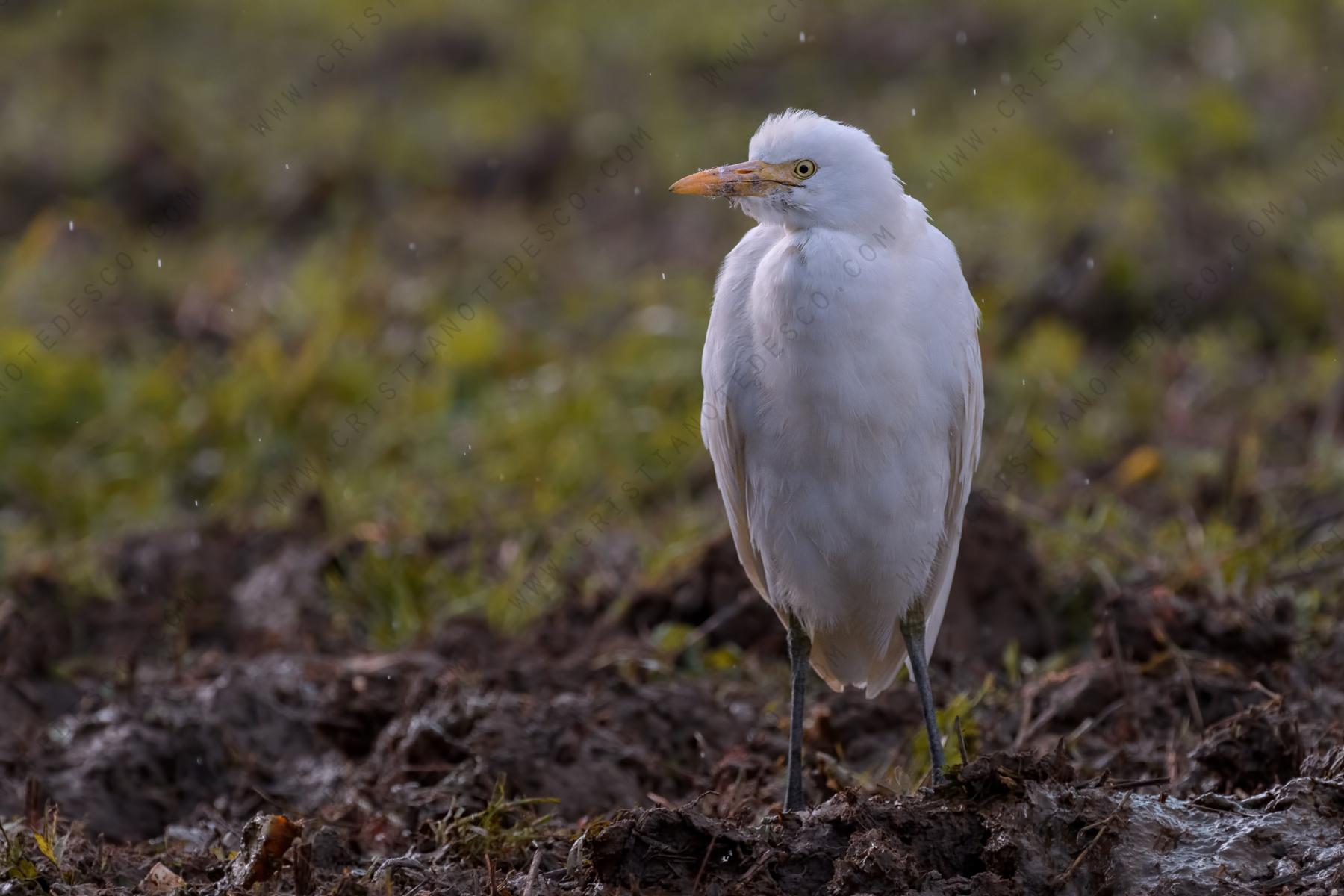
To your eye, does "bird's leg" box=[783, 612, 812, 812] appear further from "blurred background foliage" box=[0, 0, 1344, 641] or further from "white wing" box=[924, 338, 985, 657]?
"blurred background foliage" box=[0, 0, 1344, 641]

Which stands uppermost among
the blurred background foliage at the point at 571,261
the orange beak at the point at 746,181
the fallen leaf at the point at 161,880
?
the orange beak at the point at 746,181

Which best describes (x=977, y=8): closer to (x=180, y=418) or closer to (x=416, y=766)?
(x=180, y=418)

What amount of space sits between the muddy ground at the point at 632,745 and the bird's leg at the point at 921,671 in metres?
0.26

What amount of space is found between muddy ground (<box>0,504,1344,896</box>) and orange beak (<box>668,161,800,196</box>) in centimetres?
133

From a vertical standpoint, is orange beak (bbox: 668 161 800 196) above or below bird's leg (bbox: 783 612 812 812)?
above

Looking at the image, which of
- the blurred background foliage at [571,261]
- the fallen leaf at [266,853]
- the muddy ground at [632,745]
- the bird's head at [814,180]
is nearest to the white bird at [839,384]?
the bird's head at [814,180]

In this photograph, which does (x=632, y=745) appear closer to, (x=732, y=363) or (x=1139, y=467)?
(x=732, y=363)

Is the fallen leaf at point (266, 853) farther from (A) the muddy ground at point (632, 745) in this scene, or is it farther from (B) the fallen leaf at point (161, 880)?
(B) the fallen leaf at point (161, 880)

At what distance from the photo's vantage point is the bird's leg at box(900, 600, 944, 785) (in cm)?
386

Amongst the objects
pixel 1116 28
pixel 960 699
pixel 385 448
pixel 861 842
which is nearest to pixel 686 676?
pixel 960 699

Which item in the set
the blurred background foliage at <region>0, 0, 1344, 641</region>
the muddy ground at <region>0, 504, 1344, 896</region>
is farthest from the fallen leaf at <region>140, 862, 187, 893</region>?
the blurred background foliage at <region>0, 0, 1344, 641</region>

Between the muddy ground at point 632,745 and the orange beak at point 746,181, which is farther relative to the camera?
the orange beak at point 746,181

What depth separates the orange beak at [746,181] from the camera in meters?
3.73

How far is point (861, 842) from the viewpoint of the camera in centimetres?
319
